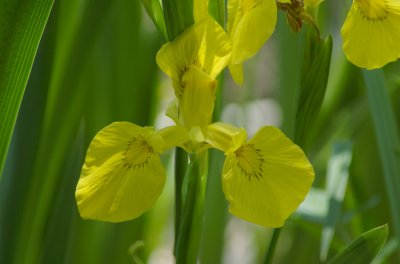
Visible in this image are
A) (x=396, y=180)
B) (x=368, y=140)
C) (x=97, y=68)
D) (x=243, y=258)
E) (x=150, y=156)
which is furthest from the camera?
(x=243, y=258)

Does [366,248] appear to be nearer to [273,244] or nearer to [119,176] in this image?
[273,244]

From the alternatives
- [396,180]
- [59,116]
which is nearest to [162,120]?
[59,116]

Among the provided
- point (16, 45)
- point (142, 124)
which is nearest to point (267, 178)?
point (16, 45)

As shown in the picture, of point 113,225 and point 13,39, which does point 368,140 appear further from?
point 13,39

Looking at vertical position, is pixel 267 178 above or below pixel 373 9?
below

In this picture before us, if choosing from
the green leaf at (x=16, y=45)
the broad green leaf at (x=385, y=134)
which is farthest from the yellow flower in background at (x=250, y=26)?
the broad green leaf at (x=385, y=134)

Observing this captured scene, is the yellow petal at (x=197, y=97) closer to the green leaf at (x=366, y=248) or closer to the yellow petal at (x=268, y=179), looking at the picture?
the yellow petal at (x=268, y=179)
